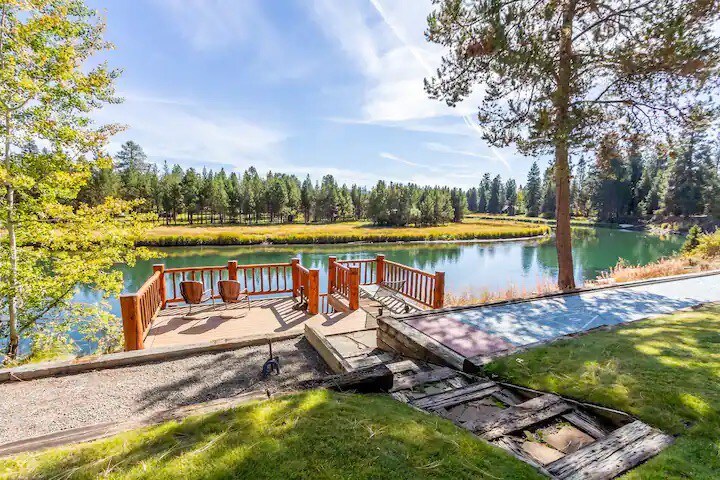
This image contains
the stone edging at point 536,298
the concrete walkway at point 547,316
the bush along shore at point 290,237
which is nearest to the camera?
the concrete walkway at point 547,316

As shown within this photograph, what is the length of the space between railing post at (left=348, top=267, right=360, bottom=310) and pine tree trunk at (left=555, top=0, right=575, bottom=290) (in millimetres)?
4104

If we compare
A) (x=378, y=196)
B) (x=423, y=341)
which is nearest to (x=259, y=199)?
(x=378, y=196)

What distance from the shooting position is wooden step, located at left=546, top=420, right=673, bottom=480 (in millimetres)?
1601

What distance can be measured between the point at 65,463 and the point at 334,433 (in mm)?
1202

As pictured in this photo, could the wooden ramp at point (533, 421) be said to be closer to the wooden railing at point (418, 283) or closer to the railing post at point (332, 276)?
the wooden railing at point (418, 283)

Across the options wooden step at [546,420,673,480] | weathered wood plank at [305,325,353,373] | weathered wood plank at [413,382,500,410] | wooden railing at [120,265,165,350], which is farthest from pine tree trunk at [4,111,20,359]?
wooden step at [546,420,673,480]

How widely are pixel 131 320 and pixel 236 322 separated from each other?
1.80m

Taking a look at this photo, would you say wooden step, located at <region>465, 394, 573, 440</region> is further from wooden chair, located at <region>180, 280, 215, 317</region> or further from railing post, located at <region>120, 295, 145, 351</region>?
wooden chair, located at <region>180, 280, 215, 317</region>

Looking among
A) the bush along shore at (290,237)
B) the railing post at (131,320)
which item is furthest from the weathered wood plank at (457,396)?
the bush along shore at (290,237)

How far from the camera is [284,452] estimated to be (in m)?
1.58

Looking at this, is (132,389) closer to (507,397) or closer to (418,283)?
(507,397)

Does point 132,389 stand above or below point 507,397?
below

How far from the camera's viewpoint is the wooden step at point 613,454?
1601 mm

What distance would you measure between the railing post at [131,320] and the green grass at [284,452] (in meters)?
3.23
